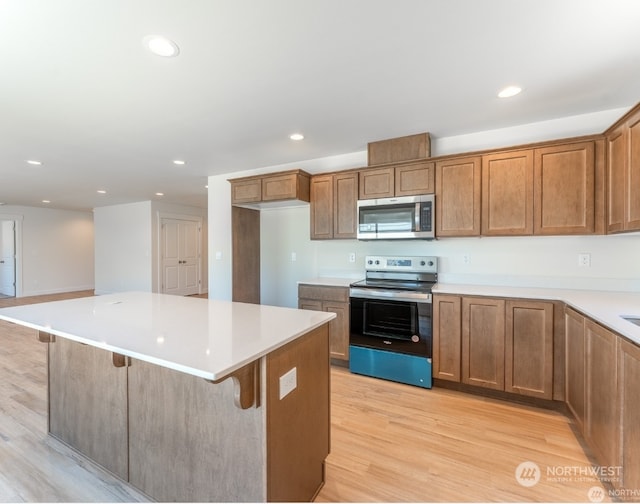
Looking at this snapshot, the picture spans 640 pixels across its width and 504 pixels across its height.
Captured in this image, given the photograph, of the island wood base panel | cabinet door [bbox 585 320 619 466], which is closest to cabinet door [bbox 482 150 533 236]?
cabinet door [bbox 585 320 619 466]

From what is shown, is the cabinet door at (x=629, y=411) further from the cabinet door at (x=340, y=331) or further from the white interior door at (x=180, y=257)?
the white interior door at (x=180, y=257)

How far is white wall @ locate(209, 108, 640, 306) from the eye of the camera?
2502 millimetres

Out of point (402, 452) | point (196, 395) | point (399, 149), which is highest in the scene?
point (399, 149)

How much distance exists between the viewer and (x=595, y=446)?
1.71 m

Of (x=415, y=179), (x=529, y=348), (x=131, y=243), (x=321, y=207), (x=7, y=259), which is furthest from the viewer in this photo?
(x=7, y=259)

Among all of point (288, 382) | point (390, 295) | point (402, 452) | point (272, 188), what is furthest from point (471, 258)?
point (288, 382)

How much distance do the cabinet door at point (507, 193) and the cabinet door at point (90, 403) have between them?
2.91 meters

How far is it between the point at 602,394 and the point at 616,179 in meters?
1.50

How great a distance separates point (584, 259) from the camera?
2.57 m

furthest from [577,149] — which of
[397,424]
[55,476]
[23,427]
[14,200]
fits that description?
[14,200]

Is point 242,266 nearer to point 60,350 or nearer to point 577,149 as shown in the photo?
point 60,350

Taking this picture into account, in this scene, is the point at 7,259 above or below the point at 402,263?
below

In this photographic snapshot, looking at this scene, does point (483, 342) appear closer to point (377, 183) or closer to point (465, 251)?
point (465, 251)

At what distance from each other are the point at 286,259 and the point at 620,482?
11.2 feet
